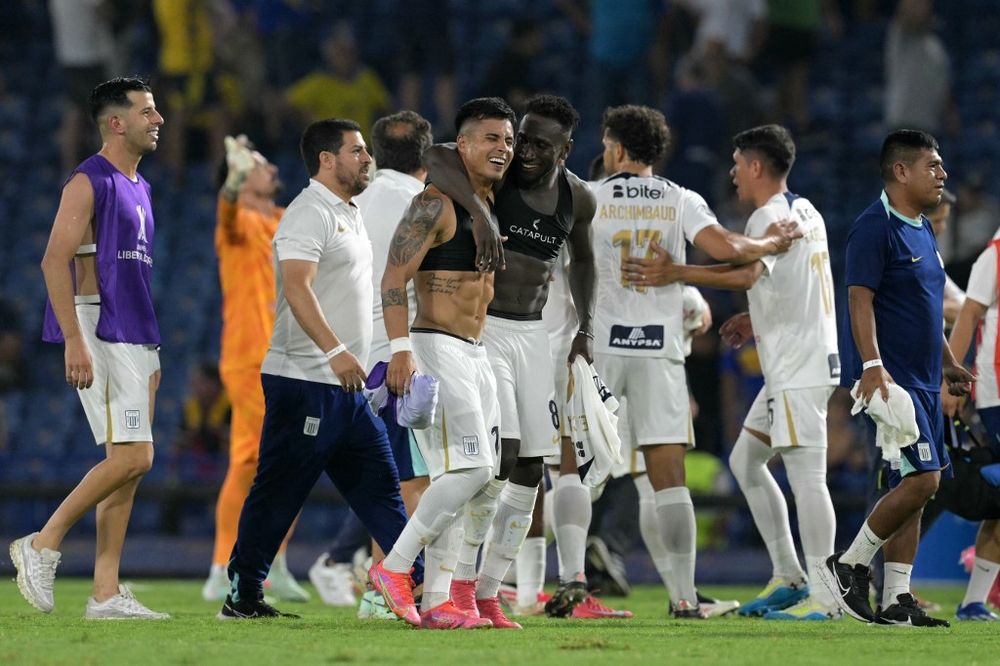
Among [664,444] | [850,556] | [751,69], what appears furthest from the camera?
[751,69]

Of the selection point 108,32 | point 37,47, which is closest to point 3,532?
point 108,32

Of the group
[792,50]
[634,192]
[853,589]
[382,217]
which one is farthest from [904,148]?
[792,50]

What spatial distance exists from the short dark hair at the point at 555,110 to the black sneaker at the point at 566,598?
2563 mm

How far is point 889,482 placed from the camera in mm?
8102

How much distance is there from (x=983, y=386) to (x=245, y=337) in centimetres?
469

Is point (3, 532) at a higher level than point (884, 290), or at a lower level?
lower

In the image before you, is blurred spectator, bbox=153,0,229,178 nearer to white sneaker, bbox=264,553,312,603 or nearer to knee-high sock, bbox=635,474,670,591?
white sneaker, bbox=264,553,312,603

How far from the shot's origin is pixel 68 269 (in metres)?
7.85

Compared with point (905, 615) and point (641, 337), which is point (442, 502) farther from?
point (905, 615)

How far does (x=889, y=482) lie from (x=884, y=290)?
97 centimetres

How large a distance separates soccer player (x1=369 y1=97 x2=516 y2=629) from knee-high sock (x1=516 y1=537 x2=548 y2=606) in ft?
5.54

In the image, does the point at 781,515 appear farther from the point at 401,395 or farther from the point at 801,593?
the point at 401,395

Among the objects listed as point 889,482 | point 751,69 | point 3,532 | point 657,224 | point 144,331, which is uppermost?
point 751,69

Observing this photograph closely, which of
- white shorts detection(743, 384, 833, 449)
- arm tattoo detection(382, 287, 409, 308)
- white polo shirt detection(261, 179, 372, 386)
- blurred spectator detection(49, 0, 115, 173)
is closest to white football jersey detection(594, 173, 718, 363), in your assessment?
white shorts detection(743, 384, 833, 449)
